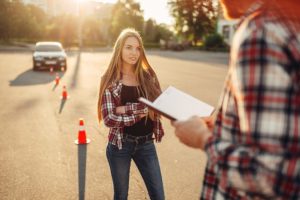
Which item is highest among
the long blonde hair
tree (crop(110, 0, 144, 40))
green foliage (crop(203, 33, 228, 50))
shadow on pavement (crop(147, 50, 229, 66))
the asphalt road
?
tree (crop(110, 0, 144, 40))

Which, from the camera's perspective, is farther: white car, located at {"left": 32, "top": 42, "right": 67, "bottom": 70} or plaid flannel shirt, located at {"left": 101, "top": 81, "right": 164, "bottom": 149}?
white car, located at {"left": 32, "top": 42, "right": 67, "bottom": 70}

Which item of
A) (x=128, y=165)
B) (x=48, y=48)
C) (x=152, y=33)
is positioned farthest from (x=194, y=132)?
(x=152, y=33)

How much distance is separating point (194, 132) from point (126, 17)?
288 ft

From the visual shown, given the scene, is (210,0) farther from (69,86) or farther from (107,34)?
(107,34)

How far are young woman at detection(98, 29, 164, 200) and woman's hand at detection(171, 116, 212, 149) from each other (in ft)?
5.92

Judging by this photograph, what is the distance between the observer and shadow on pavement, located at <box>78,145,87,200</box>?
189 inches

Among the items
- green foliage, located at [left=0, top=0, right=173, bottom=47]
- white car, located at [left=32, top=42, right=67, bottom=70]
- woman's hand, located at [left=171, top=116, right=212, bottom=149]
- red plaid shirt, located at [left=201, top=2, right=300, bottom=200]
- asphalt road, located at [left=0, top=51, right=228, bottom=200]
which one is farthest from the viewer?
green foliage, located at [left=0, top=0, right=173, bottom=47]

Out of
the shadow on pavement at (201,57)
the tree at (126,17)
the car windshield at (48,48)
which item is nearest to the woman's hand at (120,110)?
the car windshield at (48,48)

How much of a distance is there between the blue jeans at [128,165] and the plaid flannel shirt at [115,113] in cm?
10

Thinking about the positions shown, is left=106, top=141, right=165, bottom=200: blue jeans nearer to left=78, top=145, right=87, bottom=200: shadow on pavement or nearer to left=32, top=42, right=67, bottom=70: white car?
left=78, top=145, right=87, bottom=200: shadow on pavement

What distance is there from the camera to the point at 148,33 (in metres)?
92.7

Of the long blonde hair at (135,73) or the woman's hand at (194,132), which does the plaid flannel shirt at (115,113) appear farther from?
the woman's hand at (194,132)

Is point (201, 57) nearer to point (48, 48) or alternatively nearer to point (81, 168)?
point (48, 48)

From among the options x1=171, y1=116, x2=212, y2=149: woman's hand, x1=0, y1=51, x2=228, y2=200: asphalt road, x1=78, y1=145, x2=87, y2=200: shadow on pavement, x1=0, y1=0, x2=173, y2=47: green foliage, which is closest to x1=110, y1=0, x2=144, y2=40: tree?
x1=0, y1=0, x2=173, y2=47: green foliage
